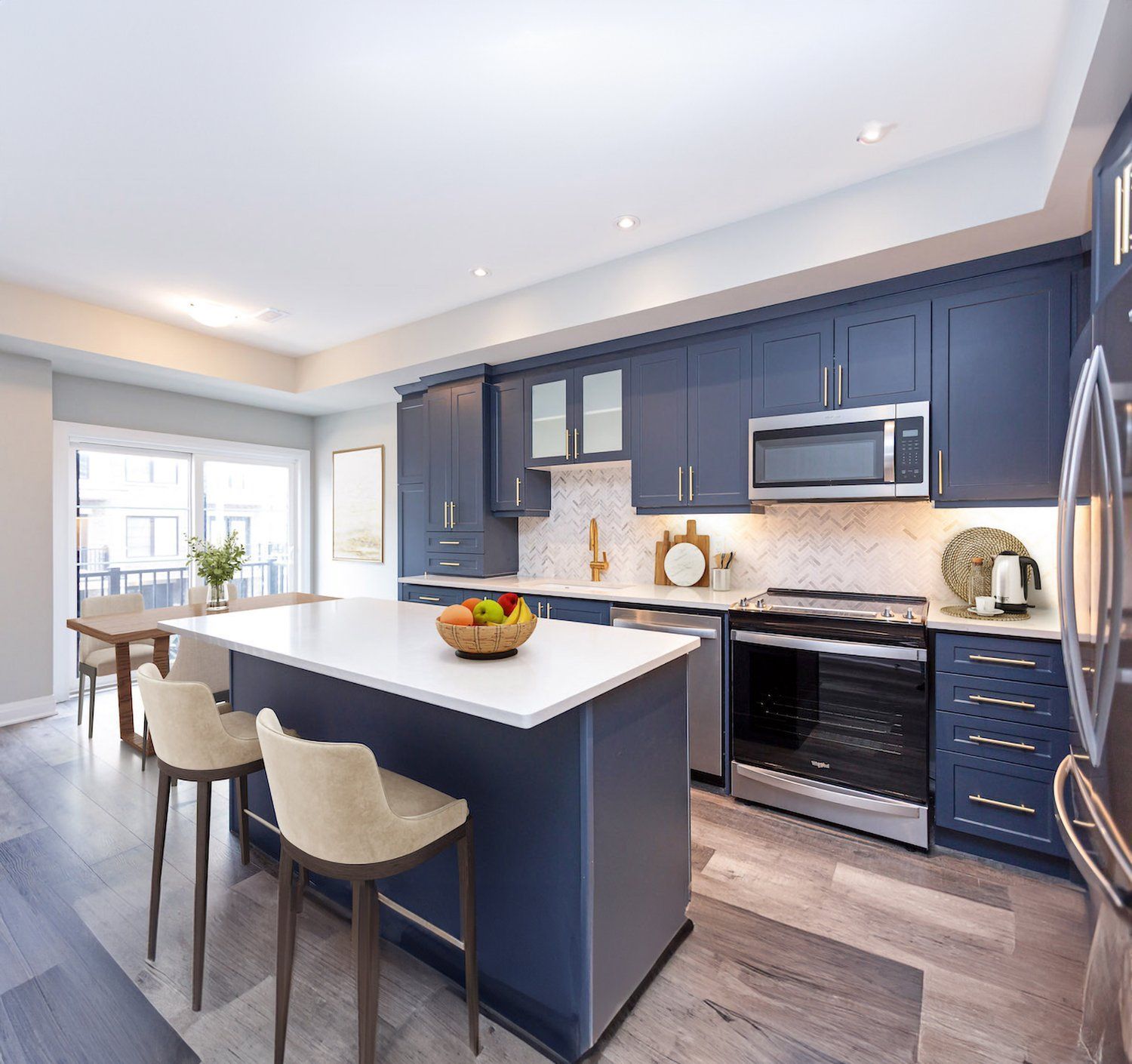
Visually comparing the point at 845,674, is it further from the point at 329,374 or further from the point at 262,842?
the point at 329,374

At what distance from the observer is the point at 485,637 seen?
1673 mm

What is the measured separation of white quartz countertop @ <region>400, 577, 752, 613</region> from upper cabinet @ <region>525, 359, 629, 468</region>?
0.81 m

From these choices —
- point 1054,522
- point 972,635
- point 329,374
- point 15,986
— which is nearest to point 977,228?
point 1054,522

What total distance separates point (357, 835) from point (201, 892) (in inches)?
32.1

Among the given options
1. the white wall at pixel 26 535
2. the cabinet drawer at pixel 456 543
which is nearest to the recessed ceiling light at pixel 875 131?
the cabinet drawer at pixel 456 543

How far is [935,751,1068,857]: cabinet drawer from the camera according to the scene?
226 centimetres

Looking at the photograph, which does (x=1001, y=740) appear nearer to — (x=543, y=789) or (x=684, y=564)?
(x=684, y=564)

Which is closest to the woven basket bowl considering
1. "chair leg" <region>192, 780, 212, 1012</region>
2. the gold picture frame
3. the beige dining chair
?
"chair leg" <region>192, 780, 212, 1012</region>

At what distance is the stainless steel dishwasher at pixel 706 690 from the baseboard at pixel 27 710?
4.28 metres

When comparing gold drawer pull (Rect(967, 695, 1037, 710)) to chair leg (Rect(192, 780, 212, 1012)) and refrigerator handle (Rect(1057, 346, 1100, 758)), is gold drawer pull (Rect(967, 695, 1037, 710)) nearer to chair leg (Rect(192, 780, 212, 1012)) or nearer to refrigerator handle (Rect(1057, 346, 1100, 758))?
refrigerator handle (Rect(1057, 346, 1100, 758))

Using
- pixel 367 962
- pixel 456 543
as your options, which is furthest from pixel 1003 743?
pixel 456 543

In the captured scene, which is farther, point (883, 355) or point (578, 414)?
point (578, 414)

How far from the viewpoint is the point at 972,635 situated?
2395mm

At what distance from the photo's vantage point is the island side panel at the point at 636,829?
1.52 metres
